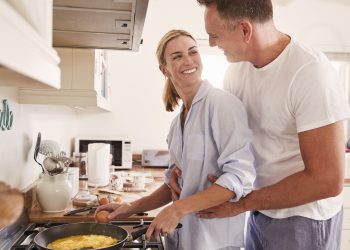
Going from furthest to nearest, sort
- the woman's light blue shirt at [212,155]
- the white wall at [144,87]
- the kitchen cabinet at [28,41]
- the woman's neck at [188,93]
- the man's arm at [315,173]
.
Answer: the white wall at [144,87]
the woman's neck at [188,93]
the woman's light blue shirt at [212,155]
the man's arm at [315,173]
the kitchen cabinet at [28,41]

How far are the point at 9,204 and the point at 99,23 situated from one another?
90 centimetres

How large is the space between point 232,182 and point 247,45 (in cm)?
44

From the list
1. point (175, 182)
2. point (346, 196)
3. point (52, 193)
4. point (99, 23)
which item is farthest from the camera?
point (346, 196)

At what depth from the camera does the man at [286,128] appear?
41.6 inches

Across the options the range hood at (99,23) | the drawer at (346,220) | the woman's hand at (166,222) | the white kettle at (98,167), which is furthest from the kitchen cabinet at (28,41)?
the drawer at (346,220)

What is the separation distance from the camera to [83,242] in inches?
49.2

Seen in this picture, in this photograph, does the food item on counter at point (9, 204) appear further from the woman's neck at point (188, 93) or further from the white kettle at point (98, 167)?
the white kettle at point (98, 167)

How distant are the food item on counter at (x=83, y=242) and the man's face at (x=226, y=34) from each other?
29.2 inches

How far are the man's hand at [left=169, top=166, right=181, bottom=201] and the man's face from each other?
1.48 ft

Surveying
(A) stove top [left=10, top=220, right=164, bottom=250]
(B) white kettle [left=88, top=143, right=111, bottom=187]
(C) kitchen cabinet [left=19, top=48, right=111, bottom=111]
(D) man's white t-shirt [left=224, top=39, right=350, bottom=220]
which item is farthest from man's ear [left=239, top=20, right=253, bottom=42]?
(B) white kettle [left=88, top=143, right=111, bottom=187]

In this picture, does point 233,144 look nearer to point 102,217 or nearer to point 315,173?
point 315,173

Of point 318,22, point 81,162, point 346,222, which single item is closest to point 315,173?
point 81,162

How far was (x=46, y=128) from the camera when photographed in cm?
212

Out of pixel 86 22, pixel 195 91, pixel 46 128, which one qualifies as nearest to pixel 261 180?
pixel 195 91
